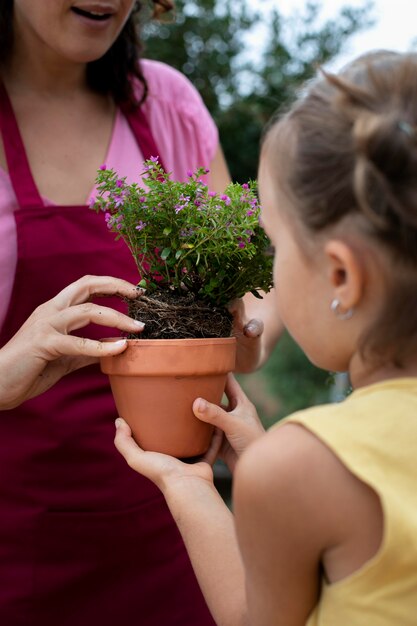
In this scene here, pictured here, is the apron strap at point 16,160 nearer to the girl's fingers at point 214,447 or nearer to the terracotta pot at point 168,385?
the terracotta pot at point 168,385

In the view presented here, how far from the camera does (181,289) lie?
162 centimetres

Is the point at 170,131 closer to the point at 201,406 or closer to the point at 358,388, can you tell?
the point at 201,406

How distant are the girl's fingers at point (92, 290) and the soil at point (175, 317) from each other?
31mm

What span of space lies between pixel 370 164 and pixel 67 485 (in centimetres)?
116

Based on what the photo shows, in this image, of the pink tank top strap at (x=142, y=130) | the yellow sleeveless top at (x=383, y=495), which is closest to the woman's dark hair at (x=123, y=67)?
the pink tank top strap at (x=142, y=130)

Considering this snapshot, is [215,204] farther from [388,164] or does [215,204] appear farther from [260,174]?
[388,164]

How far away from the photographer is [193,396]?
1.54 meters

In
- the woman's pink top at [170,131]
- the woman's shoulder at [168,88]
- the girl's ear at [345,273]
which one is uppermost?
the girl's ear at [345,273]

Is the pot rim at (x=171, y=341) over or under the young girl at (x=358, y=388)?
under

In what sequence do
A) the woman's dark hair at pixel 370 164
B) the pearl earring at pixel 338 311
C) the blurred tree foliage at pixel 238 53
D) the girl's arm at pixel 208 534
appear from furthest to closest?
the blurred tree foliage at pixel 238 53 < the girl's arm at pixel 208 534 < the pearl earring at pixel 338 311 < the woman's dark hair at pixel 370 164

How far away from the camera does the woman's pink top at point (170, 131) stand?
6.74 feet

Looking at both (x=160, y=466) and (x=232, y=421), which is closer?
(x=160, y=466)

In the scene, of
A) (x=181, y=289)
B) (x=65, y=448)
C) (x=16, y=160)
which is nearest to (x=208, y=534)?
(x=181, y=289)

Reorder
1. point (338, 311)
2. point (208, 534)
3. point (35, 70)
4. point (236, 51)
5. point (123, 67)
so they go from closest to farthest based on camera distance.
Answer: point (338, 311) < point (208, 534) < point (35, 70) < point (123, 67) < point (236, 51)
